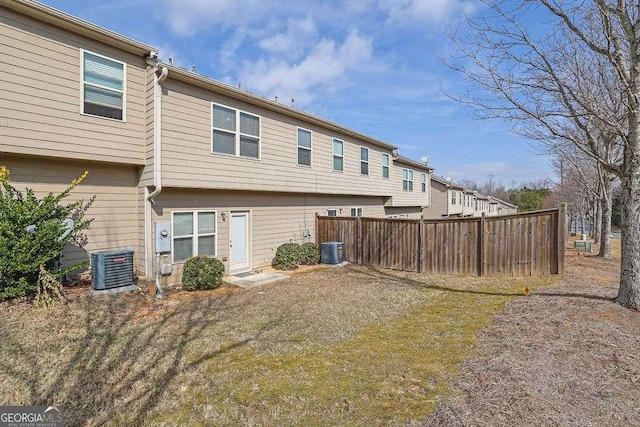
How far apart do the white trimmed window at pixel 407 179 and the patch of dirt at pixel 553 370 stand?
13.5 metres

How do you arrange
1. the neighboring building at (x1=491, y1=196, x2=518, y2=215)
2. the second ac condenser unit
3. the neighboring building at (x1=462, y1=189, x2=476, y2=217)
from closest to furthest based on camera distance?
the second ac condenser unit
the neighboring building at (x1=462, y1=189, x2=476, y2=217)
the neighboring building at (x1=491, y1=196, x2=518, y2=215)

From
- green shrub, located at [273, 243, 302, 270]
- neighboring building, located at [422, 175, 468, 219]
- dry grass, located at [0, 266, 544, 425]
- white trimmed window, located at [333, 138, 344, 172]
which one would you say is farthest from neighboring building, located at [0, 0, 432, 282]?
neighboring building, located at [422, 175, 468, 219]

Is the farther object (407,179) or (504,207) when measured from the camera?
(504,207)

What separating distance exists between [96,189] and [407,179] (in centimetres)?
1608

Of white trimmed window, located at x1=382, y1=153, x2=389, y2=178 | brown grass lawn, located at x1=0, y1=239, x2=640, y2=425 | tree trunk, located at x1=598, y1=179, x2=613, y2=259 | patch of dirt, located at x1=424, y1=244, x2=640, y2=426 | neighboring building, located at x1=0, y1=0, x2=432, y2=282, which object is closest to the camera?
patch of dirt, located at x1=424, y1=244, x2=640, y2=426

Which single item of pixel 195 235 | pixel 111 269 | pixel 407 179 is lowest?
pixel 111 269

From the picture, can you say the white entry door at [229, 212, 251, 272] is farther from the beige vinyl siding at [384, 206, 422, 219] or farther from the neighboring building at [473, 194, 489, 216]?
the neighboring building at [473, 194, 489, 216]

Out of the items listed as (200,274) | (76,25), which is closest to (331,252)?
(200,274)

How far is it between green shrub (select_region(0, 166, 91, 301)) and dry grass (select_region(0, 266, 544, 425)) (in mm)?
512

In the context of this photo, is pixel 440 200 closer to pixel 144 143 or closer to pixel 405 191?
pixel 405 191

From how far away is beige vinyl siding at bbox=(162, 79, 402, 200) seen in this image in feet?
25.8

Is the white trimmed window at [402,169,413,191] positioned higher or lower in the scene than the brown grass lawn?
higher

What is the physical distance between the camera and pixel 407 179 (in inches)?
770

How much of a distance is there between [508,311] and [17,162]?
977cm
